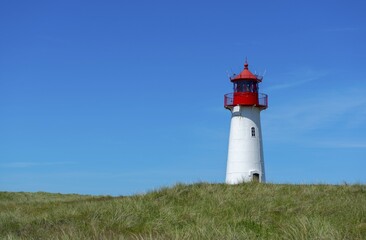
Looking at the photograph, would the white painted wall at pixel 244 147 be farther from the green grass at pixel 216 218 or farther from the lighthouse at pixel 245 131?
the green grass at pixel 216 218

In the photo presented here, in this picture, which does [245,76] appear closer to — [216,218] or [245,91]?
[245,91]

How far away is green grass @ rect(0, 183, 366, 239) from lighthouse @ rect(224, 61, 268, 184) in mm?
9611

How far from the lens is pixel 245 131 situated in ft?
84.5

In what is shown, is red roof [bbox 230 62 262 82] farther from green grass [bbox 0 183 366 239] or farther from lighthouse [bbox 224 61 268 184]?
green grass [bbox 0 183 366 239]

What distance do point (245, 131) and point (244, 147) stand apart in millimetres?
882

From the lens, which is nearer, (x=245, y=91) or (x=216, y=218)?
(x=216, y=218)

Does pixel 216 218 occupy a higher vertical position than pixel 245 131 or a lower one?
lower

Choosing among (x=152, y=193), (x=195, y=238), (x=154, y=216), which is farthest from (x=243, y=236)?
(x=152, y=193)

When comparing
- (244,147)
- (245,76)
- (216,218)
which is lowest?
(216,218)

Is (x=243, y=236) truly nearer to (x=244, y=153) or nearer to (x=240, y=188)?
(x=240, y=188)

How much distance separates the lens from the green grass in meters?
7.71

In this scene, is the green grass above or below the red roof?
below

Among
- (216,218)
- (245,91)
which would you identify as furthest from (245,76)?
(216,218)

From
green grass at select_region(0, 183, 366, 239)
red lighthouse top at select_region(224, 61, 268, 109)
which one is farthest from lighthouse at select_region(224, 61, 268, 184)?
green grass at select_region(0, 183, 366, 239)
